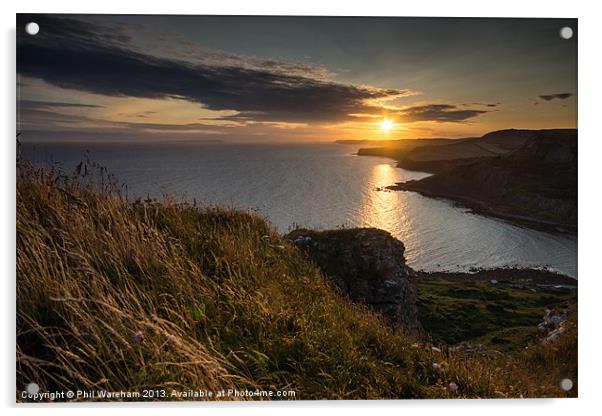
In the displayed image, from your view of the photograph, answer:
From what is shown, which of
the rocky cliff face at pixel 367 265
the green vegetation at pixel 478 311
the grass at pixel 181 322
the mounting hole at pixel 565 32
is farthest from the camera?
the rocky cliff face at pixel 367 265

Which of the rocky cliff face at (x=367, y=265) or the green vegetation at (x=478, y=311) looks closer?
the green vegetation at (x=478, y=311)

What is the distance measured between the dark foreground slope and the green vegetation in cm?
79

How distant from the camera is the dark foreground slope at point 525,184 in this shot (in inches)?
194

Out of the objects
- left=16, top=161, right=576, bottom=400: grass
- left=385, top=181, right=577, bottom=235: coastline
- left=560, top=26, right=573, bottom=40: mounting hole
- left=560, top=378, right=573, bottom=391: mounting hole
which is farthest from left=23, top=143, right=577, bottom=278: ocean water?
left=560, top=26, right=573, bottom=40: mounting hole

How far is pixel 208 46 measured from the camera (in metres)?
4.80

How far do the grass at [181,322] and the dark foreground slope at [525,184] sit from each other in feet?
5.68

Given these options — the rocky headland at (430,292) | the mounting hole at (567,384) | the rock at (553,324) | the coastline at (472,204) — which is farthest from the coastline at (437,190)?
the mounting hole at (567,384)

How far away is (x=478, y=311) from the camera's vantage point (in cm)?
567

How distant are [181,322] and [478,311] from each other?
389 cm

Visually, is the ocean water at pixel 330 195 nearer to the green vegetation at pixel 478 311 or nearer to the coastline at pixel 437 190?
the coastline at pixel 437 190

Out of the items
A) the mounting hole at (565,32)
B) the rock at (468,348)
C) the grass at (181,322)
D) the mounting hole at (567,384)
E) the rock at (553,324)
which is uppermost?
the mounting hole at (565,32)

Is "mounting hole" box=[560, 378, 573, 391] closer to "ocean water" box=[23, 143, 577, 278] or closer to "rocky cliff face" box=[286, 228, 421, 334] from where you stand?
"ocean water" box=[23, 143, 577, 278]

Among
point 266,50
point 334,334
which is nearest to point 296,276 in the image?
point 334,334

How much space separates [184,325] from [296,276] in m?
1.52
